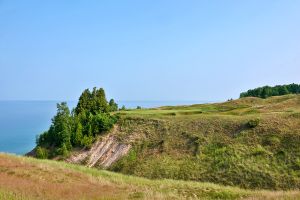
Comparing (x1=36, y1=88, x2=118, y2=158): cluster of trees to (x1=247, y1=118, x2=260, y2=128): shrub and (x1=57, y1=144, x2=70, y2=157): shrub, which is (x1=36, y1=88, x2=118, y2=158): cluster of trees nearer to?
(x1=57, y1=144, x2=70, y2=157): shrub

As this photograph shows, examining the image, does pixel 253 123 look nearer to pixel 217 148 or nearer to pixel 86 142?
pixel 217 148

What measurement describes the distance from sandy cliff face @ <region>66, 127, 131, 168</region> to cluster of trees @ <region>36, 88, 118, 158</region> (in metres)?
1.25

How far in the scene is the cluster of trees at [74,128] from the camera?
4591cm

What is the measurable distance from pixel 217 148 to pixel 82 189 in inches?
1075

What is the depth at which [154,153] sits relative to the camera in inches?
1569

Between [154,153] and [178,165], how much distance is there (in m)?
4.90

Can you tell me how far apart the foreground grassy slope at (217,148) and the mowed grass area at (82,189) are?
13075mm

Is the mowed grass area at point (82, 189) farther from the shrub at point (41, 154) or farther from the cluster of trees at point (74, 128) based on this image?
the cluster of trees at point (74, 128)

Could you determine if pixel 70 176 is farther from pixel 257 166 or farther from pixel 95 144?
pixel 95 144

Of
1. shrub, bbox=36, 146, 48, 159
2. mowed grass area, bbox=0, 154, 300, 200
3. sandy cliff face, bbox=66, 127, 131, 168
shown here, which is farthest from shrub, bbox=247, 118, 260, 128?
shrub, bbox=36, 146, 48, 159

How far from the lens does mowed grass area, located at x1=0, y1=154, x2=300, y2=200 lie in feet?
34.0

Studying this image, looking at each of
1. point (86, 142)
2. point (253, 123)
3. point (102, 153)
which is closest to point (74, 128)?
point (86, 142)

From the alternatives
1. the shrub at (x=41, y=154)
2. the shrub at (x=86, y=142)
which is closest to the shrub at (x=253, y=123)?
the shrub at (x=86, y=142)

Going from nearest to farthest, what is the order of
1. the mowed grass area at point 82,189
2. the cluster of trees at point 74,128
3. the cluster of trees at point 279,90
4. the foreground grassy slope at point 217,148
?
the mowed grass area at point 82,189, the foreground grassy slope at point 217,148, the cluster of trees at point 74,128, the cluster of trees at point 279,90
